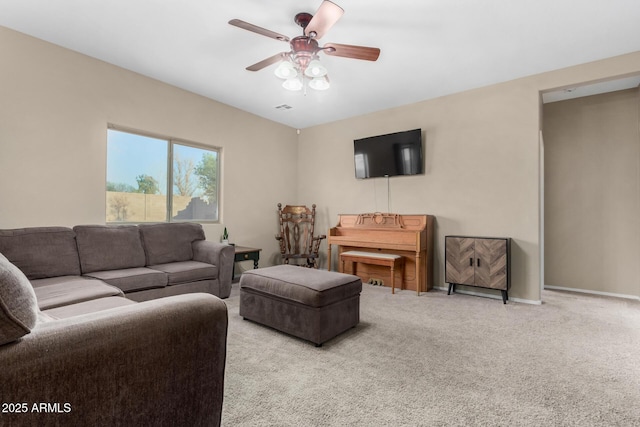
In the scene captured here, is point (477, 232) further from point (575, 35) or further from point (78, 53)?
point (78, 53)

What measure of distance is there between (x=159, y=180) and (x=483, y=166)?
4.23 metres

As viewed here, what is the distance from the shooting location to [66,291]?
2.14 meters

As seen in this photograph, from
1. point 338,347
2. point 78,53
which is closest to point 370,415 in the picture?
point 338,347

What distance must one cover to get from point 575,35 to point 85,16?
4.39 meters

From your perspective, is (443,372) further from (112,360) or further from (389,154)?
(389,154)

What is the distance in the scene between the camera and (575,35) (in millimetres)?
2867

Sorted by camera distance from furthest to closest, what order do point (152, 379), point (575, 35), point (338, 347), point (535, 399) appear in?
point (575, 35)
point (338, 347)
point (535, 399)
point (152, 379)

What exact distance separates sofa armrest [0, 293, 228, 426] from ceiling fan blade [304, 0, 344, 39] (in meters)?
1.96

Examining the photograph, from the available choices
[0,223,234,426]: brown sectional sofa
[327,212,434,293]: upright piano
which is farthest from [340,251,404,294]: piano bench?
[0,223,234,426]: brown sectional sofa

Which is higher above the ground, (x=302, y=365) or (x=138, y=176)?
(x=138, y=176)

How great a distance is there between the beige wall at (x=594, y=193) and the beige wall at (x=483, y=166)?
1064 millimetres

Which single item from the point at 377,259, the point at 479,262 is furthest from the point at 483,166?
the point at 377,259

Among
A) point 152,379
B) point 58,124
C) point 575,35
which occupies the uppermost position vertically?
point 575,35

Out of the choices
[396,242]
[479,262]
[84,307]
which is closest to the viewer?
[84,307]
